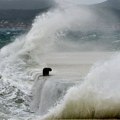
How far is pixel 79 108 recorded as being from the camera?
12734mm

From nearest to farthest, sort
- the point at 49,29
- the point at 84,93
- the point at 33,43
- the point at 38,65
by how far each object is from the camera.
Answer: the point at 84,93
the point at 38,65
the point at 33,43
the point at 49,29

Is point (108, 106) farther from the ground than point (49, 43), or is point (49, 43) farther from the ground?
point (108, 106)

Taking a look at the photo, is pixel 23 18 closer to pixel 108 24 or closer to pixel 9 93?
pixel 108 24

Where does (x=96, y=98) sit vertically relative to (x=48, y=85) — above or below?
above

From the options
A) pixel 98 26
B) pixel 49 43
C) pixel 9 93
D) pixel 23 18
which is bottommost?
pixel 98 26

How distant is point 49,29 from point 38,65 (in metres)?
8.52

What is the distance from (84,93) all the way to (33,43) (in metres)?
17.9

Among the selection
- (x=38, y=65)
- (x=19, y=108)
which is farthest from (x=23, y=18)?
(x=19, y=108)

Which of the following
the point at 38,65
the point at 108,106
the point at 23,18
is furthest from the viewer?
the point at 23,18

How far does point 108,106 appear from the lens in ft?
40.3

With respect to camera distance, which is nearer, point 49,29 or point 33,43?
point 33,43

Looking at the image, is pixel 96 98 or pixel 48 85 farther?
pixel 48 85

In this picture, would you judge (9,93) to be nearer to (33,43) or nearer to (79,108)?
(79,108)

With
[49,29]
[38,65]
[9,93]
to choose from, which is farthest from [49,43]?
[9,93]
